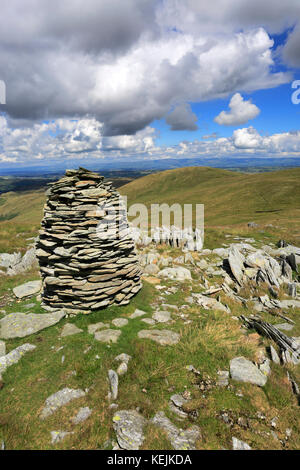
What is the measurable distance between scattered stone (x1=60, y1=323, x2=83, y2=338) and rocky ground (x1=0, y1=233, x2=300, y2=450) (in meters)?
0.05

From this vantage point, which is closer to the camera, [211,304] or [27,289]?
[211,304]

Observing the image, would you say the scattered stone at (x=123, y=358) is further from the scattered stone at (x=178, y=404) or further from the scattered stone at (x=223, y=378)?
the scattered stone at (x=223, y=378)

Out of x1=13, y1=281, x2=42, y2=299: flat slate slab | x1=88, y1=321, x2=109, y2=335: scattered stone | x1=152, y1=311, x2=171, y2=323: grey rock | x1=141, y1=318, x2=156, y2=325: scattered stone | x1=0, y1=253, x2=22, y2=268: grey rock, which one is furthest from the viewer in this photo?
x1=0, y1=253, x2=22, y2=268: grey rock

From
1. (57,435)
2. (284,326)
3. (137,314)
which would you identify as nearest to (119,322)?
(137,314)

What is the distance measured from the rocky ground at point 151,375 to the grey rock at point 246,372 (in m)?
0.03

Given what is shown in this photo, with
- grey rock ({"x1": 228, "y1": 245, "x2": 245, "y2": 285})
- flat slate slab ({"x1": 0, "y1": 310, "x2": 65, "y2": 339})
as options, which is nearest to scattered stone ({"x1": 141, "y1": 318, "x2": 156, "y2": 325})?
flat slate slab ({"x1": 0, "y1": 310, "x2": 65, "y2": 339})

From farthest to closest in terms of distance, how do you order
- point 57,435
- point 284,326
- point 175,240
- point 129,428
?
point 175,240 < point 284,326 < point 129,428 < point 57,435

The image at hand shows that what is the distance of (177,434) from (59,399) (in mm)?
3355

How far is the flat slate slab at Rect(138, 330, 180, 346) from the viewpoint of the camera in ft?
26.9

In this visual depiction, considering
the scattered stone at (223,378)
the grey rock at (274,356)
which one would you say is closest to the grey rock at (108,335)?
the scattered stone at (223,378)

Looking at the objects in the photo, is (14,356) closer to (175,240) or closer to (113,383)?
(113,383)

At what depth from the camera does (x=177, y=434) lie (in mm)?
5152

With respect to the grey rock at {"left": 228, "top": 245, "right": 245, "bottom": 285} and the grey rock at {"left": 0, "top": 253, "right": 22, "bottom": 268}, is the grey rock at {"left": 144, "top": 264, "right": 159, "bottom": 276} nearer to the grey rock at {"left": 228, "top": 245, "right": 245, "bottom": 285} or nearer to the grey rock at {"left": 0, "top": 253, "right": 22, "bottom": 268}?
the grey rock at {"left": 228, "top": 245, "right": 245, "bottom": 285}

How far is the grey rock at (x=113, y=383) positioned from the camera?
20.0ft
